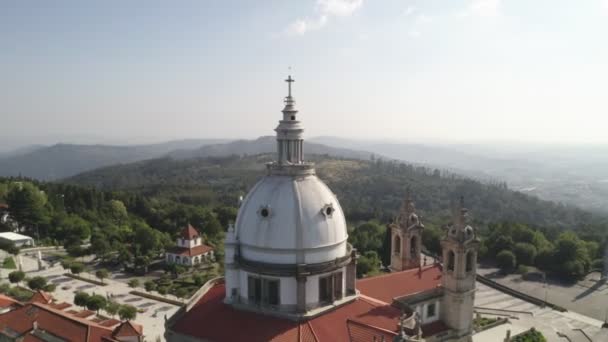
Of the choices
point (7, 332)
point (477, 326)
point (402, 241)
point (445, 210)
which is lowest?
point (445, 210)

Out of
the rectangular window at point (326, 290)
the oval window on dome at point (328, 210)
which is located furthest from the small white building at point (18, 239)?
the oval window on dome at point (328, 210)

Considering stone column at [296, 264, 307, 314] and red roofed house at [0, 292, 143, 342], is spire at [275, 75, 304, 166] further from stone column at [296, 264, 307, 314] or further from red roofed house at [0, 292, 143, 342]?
red roofed house at [0, 292, 143, 342]

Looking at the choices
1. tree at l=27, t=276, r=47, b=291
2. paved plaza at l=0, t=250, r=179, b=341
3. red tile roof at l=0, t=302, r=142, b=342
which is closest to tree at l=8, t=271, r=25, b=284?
tree at l=27, t=276, r=47, b=291

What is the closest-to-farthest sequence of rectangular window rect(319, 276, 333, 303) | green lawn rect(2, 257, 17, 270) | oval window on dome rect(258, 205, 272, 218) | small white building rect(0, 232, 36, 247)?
1. oval window on dome rect(258, 205, 272, 218)
2. rectangular window rect(319, 276, 333, 303)
3. green lawn rect(2, 257, 17, 270)
4. small white building rect(0, 232, 36, 247)

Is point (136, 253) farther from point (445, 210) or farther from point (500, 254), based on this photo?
point (445, 210)

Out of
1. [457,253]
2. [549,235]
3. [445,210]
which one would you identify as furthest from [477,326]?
[445,210]

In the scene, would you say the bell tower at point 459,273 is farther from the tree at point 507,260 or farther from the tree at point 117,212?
the tree at point 117,212
